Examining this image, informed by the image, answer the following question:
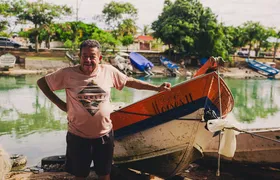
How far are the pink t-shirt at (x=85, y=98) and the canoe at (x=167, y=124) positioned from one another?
1.15 metres

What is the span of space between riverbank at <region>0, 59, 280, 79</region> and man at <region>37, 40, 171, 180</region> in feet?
73.3

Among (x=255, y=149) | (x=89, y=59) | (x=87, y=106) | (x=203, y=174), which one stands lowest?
(x=203, y=174)

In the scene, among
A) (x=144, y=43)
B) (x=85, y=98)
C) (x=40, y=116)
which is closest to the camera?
(x=85, y=98)

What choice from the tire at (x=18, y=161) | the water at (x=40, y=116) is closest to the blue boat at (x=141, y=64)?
the water at (x=40, y=116)

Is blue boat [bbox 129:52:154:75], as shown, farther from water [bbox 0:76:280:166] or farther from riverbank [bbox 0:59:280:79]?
water [bbox 0:76:280:166]

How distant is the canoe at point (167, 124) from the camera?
12.8 feet

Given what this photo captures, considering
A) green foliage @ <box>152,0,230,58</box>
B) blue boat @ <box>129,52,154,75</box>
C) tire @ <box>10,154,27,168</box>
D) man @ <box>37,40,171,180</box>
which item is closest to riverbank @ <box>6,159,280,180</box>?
tire @ <box>10,154,27,168</box>

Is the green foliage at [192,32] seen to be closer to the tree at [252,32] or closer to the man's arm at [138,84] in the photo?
the tree at [252,32]

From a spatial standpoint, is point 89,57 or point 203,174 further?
point 203,174

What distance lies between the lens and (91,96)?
2.95m

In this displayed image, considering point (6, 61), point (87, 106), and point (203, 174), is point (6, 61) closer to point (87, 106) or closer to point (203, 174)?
point (203, 174)

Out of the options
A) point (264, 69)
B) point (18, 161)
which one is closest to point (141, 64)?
point (264, 69)

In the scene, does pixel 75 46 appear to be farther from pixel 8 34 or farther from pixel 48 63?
pixel 8 34

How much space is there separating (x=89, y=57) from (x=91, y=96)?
14.2 inches
